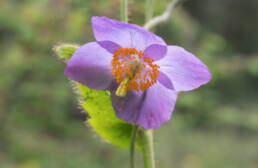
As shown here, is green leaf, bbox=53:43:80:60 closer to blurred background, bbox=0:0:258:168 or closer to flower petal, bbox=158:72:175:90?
flower petal, bbox=158:72:175:90

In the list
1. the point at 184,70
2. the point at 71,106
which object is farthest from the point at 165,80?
the point at 71,106

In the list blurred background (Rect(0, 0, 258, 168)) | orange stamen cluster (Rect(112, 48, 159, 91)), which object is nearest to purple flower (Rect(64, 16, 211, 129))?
orange stamen cluster (Rect(112, 48, 159, 91))

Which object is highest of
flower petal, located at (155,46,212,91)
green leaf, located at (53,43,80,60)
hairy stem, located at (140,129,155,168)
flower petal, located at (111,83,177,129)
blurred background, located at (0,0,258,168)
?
green leaf, located at (53,43,80,60)

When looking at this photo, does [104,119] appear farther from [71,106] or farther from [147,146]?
[71,106]

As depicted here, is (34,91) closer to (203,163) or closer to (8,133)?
(8,133)

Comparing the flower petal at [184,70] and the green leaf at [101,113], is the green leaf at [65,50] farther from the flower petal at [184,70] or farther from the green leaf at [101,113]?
the flower petal at [184,70]
